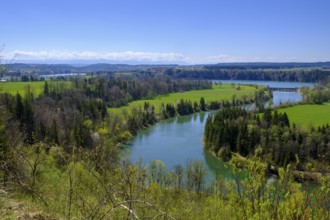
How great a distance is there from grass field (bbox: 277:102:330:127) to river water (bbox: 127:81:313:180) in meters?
16.7

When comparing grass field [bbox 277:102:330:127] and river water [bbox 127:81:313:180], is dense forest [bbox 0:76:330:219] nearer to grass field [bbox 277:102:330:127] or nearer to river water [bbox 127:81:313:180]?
river water [bbox 127:81:313:180]

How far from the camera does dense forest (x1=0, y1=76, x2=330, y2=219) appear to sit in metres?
3.48

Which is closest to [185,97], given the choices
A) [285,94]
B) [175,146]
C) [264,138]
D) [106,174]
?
[285,94]

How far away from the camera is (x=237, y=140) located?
135 ft

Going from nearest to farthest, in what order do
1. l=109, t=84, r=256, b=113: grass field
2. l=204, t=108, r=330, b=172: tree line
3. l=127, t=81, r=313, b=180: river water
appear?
1. l=204, t=108, r=330, b=172: tree line
2. l=127, t=81, r=313, b=180: river water
3. l=109, t=84, r=256, b=113: grass field

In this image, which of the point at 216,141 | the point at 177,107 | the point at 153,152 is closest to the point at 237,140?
the point at 216,141

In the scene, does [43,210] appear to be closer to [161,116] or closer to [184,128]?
[184,128]

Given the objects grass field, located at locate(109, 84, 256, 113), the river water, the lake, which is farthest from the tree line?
the lake

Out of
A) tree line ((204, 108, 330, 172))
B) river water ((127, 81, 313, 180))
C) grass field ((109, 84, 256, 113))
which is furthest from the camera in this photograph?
grass field ((109, 84, 256, 113))

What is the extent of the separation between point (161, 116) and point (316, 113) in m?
30.2

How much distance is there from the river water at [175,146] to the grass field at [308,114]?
16.7 meters

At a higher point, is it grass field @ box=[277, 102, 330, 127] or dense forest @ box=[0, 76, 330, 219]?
dense forest @ box=[0, 76, 330, 219]

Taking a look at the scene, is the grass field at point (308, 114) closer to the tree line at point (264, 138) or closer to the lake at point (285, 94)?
the lake at point (285, 94)

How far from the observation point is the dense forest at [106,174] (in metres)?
3.48
